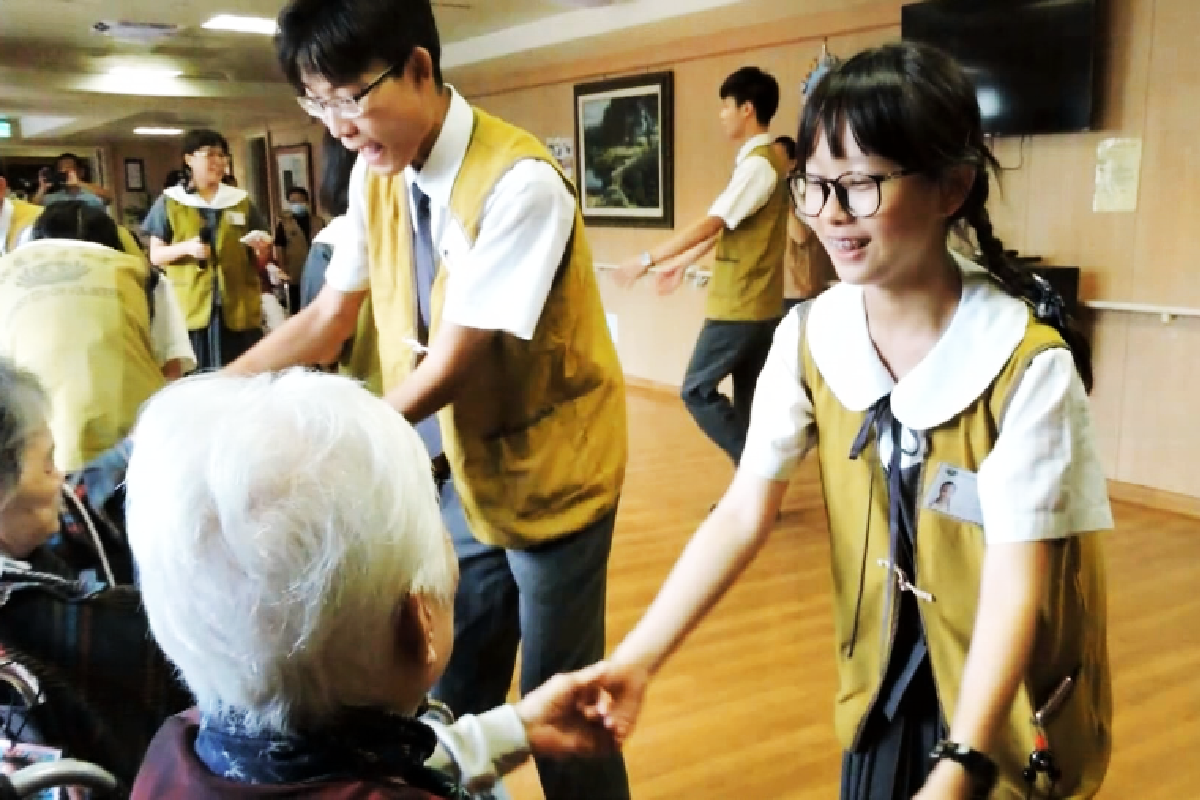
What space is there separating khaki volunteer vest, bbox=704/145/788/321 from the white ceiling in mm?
1872

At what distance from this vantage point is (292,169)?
43.7 feet

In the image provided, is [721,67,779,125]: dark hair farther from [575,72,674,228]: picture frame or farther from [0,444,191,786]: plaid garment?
[0,444,191,786]: plaid garment

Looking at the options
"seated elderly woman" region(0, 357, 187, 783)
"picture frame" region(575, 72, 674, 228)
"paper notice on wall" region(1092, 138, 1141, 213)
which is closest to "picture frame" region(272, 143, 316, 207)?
"picture frame" region(575, 72, 674, 228)

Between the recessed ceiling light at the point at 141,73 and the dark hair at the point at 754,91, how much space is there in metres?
6.92

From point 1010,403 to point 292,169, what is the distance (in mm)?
13276

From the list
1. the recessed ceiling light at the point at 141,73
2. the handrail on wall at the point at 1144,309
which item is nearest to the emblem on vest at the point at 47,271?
the handrail on wall at the point at 1144,309

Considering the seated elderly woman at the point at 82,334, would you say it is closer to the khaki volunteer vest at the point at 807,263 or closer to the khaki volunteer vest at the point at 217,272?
the khaki volunteer vest at the point at 217,272

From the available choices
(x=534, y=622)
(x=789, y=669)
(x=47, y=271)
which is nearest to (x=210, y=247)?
(x=47, y=271)

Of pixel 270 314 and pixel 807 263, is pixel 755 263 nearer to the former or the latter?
pixel 807 263

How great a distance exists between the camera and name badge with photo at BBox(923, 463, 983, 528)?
1.10 metres

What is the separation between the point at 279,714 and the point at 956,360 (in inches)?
28.6

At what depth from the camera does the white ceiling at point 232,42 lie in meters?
6.34

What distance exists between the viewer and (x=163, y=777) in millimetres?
849

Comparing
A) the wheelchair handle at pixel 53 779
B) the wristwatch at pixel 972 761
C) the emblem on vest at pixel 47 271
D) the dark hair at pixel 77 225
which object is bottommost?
the wheelchair handle at pixel 53 779
